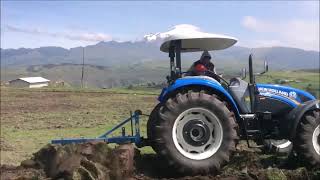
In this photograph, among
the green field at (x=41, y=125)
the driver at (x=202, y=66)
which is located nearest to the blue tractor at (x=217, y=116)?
the driver at (x=202, y=66)

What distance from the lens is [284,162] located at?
306 inches

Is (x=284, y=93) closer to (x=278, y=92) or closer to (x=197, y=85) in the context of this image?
(x=278, y=92)

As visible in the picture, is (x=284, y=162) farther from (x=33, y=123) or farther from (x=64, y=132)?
(x=33, y=123)

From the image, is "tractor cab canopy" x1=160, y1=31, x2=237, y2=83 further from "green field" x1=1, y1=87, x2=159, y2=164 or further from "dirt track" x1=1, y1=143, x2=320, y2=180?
"green field" x1=1, y1=87, x2=159, y2=164

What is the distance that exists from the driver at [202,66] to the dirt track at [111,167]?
1.56m

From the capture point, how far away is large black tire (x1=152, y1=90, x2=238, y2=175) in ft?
22.6

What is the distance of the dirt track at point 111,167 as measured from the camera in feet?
20.9

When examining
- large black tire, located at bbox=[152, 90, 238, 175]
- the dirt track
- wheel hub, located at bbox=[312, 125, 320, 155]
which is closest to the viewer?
the dirt track

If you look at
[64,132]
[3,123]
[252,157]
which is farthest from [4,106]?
[252,157]

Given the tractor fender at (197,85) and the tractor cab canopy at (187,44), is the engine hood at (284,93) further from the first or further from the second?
the tractor cab canopy at (187,44)

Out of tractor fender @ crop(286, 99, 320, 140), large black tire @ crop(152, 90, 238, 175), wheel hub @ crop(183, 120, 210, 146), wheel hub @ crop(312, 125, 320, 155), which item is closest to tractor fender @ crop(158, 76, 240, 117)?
large black tire @ crop(152, 90, 238, 175)

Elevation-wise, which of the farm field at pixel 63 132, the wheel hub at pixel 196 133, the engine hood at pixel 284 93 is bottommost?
the farm field at pixel 63 132

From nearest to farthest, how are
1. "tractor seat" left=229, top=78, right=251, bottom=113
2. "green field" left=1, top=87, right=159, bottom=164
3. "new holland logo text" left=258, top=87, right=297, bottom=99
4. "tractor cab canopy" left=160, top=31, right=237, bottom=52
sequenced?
"tractor cab canopy" left=160, top=31, right=237, bottom=52, "tractor seat" left=229, top=78, right=251, bottom=113, "new holland logo text" left=258, top=87, right=297, bottom=99, "green field" left=1, top=87, right=159, bottom=164

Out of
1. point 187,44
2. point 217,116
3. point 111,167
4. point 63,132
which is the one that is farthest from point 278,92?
point 63,132
